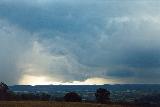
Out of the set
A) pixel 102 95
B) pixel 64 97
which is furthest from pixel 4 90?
pixel 102 95

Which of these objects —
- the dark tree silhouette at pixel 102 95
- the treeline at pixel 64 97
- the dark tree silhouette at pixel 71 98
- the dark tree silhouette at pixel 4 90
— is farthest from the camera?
the dark tree silhouette at pixel 4 90

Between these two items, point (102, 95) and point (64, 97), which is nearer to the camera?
point (64, 97)

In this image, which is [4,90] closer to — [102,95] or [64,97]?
[64,97]

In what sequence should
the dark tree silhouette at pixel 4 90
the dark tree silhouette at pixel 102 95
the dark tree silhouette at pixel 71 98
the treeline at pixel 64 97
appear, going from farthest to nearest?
the dark tree silhouette at pixel 4 90 → the dark tree silhouette at pixel 102 95 → the treeline at pixel 64 97 → the dark tree silhouette at pixel 71 98

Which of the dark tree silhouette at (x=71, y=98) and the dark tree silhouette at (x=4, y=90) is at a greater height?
the dark tree silhouette at (x=4, y=90)

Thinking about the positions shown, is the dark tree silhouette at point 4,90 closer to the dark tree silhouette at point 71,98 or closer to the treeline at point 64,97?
the treeline at point 64,97

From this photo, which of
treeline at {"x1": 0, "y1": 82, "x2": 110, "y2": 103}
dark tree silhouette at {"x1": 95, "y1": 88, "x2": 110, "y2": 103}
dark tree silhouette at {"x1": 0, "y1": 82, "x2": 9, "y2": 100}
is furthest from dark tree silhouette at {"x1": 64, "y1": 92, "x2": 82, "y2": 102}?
dark tree silhouette at {"x1": 0, "y1": 82, "x2": 9, "y2": 100}

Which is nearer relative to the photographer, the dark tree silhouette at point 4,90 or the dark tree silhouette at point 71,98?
the dark tree silhouette at point 71,98

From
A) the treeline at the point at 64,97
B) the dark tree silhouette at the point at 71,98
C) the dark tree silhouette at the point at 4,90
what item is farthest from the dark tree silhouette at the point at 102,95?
the dark tree silhouette at the point at 4,90

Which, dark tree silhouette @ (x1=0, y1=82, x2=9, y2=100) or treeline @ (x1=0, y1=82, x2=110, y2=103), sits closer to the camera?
treeline @ (x1=0, y1=82, x2=110, y2=103)

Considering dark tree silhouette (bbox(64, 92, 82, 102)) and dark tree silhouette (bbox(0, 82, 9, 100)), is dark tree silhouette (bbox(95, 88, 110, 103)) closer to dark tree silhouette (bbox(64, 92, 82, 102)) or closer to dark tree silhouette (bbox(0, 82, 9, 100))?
dark tree silhouette (bbox(64, 92, 82, 102))

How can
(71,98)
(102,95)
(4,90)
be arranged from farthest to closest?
1. (4,90)
2. (102,95)
3. (71,98)

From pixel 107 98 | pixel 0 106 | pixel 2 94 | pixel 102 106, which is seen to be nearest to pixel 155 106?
pixel 102 106

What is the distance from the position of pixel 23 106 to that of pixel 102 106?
1217cm
